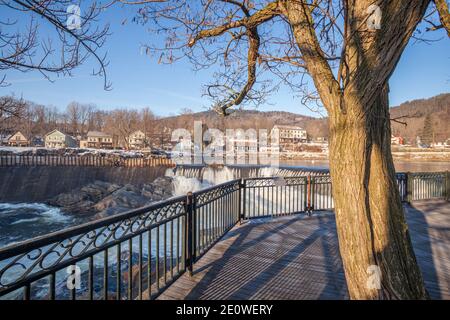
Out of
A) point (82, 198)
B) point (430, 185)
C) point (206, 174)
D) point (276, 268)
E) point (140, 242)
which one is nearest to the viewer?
point (140, 242)

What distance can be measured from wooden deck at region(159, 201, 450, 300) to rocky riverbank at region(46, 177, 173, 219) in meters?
15.1

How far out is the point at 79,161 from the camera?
109 ft

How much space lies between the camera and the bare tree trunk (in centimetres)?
243

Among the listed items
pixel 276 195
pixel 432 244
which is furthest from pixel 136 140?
pixel 432 244

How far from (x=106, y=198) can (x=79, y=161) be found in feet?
44.6

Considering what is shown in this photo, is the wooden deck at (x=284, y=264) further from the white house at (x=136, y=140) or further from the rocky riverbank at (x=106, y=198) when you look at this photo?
the white house at (x=136, y=140)

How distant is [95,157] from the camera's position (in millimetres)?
36281

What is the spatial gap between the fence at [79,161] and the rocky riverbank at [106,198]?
6483 millimetres

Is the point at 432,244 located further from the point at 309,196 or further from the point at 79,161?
the point at 79,161

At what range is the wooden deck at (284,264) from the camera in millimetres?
3646

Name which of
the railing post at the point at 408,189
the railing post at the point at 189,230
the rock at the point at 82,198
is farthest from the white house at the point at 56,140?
the railing post at the point at 189,230

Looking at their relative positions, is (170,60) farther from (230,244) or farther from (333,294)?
(333,294)

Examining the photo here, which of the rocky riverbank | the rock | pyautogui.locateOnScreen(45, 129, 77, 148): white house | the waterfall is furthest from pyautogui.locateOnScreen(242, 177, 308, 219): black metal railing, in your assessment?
pyautogui.locateOnScreen(45, 129, 77, 148): white house
